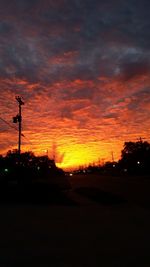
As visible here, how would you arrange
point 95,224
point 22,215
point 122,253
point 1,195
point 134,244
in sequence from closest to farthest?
1. point 122,253
2. point 134,244
3. point 95,224
4. point 22,215
5. point 1,195

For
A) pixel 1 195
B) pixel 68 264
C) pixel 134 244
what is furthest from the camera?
pixel 1 195

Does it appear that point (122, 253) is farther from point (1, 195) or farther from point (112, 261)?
point (1, 195)

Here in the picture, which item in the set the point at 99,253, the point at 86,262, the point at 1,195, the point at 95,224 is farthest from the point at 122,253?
the point at 1,195

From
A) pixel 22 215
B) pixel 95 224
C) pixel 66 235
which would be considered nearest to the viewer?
pixel 66 235

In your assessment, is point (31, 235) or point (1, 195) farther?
point (1, 195)

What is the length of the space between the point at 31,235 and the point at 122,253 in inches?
127

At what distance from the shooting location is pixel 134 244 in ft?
28.0

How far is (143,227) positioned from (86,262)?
436cm

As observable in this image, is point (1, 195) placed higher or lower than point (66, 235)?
higher

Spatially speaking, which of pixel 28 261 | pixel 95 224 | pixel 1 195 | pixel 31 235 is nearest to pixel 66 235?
pixel 31 235

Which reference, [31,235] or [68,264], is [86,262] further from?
[31,235]

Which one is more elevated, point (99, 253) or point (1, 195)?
point (1, 195)

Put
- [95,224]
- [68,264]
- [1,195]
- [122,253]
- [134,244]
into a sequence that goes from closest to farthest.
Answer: [68,264] → [122,253] → [134,244] → [95,224] → [1,195]

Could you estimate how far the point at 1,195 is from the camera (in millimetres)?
25219
